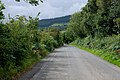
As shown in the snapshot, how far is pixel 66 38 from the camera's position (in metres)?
181

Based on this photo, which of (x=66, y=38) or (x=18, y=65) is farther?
(x=66, y=38)

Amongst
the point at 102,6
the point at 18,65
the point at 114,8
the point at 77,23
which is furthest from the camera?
the point at 77,23

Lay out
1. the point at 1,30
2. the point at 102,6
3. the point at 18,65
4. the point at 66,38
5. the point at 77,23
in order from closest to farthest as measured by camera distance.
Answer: the point at 1,30 → the point at 18,65 → the point at 102,6 → the point at 77,23 → the point at 66,38

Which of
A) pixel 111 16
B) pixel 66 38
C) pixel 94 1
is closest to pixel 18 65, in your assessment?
pixel 111 16

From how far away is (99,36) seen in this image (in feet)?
208

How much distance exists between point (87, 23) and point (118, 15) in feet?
69.6

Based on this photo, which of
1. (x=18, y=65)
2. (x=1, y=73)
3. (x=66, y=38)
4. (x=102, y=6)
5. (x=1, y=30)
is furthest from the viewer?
(x=66, y=38)

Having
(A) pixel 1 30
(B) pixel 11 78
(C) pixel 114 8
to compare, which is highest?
(C) pixel 114 8

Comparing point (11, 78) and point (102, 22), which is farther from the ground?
point (102, 22)

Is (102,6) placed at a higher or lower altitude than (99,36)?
higher

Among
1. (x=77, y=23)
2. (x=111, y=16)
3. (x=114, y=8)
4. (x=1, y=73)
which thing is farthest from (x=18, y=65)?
(x=77, y=23)

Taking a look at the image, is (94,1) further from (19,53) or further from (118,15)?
(19,53)

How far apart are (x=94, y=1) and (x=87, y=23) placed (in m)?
5.40

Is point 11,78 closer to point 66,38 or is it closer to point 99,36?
point 99,36
